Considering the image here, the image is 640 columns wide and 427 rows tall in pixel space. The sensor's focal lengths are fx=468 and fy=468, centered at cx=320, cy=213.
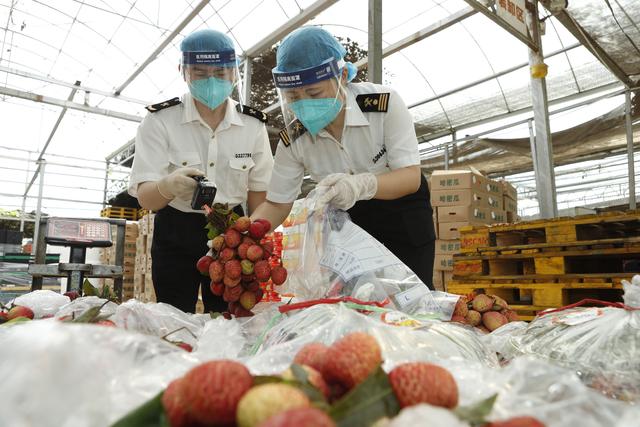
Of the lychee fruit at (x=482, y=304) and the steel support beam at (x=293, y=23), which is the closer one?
the lychee fruit at (x=482, y=304)

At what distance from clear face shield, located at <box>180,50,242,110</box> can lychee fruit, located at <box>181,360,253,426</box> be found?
1.62 meters

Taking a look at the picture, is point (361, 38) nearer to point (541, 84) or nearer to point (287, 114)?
point (541, 84)

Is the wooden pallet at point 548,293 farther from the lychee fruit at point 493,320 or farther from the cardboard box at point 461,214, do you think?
the cardboard box at point 461,214

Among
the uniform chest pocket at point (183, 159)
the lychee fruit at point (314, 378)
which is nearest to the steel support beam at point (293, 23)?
the uniform chest pocket at point (183, 159)

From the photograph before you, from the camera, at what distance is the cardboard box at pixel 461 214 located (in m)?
4.89

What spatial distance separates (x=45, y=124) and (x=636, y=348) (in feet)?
54.1

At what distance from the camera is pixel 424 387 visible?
569mm

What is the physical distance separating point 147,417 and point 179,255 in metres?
1.60

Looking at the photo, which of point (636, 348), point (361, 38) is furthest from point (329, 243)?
point (361, 38)

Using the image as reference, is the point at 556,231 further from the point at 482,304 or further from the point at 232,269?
the point at 232,269

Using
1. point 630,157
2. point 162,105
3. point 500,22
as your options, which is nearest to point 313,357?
point 162,105

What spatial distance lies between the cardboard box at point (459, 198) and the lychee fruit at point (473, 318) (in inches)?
128

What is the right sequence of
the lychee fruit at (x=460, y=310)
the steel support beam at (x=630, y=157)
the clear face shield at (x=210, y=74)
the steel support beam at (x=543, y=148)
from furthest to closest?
the steel support beam at (x=630, y=157) < the steel support beam at (x=543, y=148) < the clear face shield at (x=210, y=74) < the lychee fruit at (x=460, y=310)

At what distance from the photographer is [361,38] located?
24.8 feet
